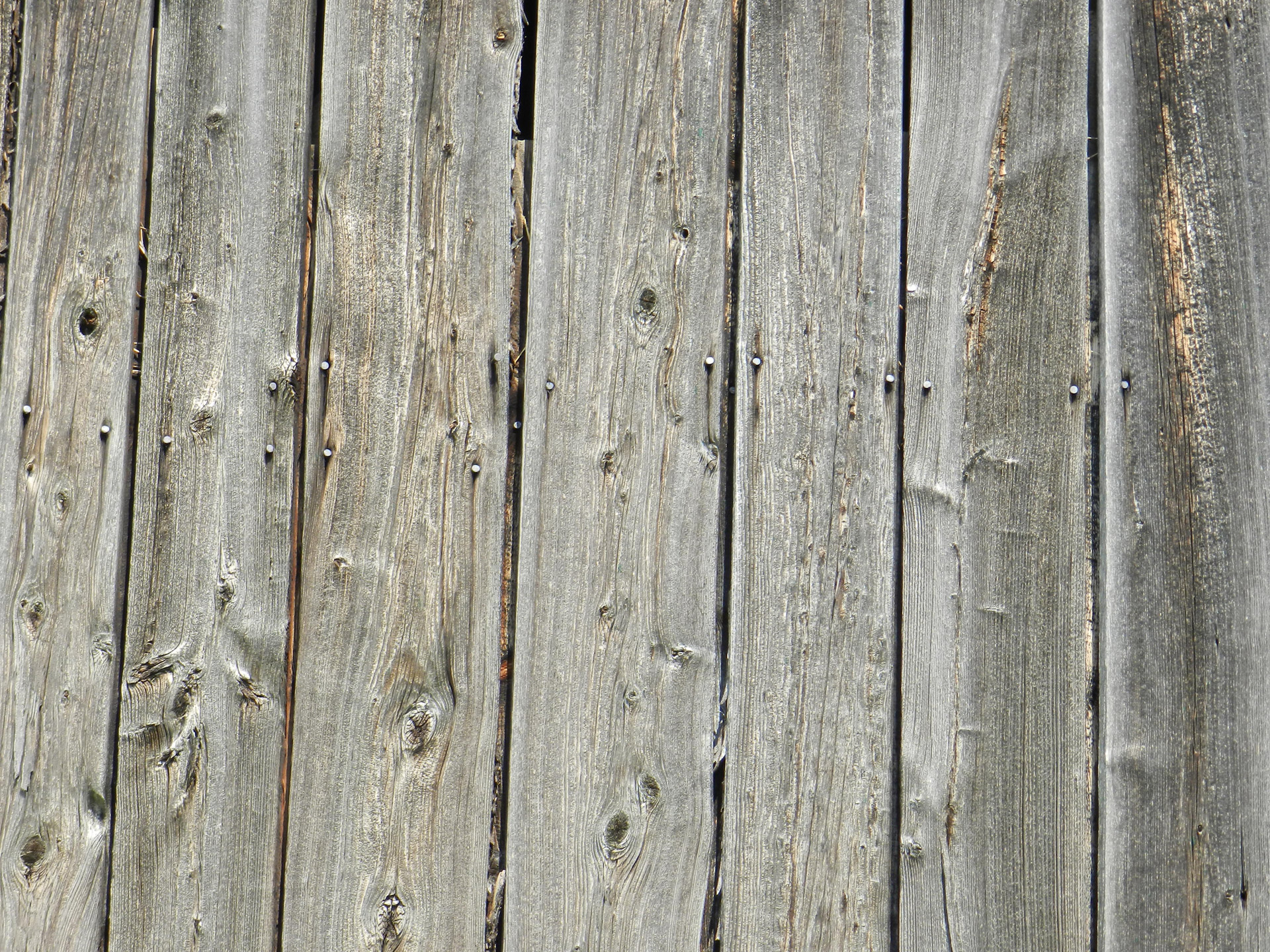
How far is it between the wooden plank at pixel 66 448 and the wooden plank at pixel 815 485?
861 millimetres

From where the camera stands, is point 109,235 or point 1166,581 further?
point 109,235

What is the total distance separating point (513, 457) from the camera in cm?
124

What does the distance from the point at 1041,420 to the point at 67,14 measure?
1477mm

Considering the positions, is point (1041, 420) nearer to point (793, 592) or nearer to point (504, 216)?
point (793, 592)

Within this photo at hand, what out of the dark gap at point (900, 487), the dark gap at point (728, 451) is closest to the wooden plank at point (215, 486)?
the dark gap at point (728, 451)

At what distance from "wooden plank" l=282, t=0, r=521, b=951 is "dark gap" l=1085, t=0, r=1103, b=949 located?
0.77 m

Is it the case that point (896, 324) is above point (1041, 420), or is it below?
above

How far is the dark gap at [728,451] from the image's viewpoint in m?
1.20

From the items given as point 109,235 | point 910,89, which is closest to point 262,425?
point 109,235

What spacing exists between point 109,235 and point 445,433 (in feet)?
1.86

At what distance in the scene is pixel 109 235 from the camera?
1.30 meters

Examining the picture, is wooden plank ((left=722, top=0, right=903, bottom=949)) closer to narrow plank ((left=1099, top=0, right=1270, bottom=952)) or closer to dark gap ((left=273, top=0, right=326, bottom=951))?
narrow plank ((left=1099, top=0, right=1270, bottom=952))

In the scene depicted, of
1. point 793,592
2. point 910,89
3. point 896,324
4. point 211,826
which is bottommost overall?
point 211,826

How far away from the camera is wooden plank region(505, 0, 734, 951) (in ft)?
3.95
